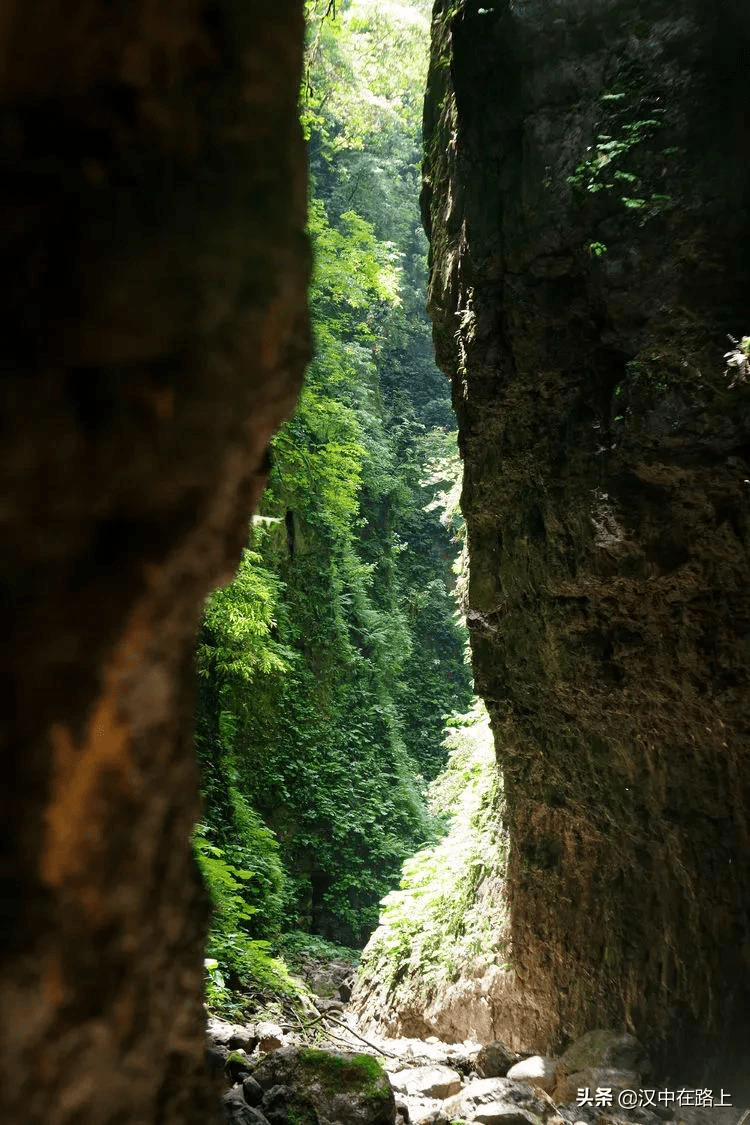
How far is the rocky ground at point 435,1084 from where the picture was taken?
4270 mm

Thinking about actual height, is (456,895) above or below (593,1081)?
above

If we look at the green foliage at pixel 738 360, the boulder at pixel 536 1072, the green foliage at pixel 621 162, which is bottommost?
the boulder at pixel 536 1072

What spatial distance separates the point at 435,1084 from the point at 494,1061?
0.63 meters

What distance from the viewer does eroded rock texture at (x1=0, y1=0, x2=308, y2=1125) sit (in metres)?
1.18

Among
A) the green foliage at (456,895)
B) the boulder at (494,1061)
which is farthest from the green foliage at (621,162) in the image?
the boulder at (494,1061)

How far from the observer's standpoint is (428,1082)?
6.10m

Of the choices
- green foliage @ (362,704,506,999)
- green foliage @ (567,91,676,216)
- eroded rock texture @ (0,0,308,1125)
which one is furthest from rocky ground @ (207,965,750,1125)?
green foliage @ (567,91,676,216)

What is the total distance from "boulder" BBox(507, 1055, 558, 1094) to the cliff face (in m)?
0.53

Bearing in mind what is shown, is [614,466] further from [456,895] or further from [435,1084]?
[456,895]

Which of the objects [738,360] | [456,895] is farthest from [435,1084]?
[738,360]

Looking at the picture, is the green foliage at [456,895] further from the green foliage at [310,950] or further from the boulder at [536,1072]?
the green foliage at [310,950]

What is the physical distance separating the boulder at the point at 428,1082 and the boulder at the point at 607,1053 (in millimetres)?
842

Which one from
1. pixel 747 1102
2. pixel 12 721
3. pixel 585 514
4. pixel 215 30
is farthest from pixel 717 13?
pixel 747 1102

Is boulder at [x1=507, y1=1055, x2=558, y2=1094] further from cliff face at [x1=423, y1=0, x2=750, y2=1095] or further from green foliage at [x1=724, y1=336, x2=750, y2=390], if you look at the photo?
green foliage at [x1=724, y1=336, x2=750, y2=390]
